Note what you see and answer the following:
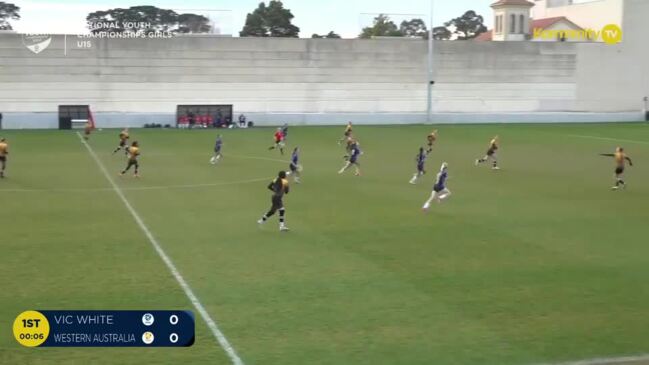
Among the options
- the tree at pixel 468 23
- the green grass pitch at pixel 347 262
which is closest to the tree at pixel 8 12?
the green grass pitch at pixel 347 262

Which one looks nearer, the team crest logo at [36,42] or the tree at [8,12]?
the team crest logo at [36,42]

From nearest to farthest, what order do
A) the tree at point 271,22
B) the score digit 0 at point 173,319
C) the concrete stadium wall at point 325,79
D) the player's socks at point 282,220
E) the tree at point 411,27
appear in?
the score digit 0 at point 173,319
the player's socks at point 282,220
the concrete stadium wall at point 325,79
the tree at point 411,27
the tree at point 271,22

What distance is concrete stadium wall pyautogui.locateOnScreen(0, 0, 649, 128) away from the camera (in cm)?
6134

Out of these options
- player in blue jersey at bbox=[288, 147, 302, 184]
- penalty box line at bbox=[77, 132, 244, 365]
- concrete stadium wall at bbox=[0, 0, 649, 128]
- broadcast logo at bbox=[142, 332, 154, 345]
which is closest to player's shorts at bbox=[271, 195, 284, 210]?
penalty box line at bbox=[77, 132, 244, 365]

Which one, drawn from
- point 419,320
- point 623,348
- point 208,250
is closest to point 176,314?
point 419,320

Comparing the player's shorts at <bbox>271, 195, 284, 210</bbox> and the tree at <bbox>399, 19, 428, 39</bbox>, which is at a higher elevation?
the tree at <bbox>399, 19, 428, 39</bbox>

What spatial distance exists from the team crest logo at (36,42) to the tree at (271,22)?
42.1 m

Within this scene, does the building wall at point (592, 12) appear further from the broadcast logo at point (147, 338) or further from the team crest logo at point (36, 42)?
the broadcast logo at point (147, 338)

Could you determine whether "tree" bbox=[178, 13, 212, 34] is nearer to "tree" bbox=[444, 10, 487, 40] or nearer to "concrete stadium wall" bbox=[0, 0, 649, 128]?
"concrete stadium wall" bbox=[0, 0, 649, 128]

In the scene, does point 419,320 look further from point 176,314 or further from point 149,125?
A: point 149,125
